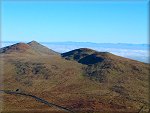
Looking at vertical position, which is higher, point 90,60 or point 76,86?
point 90,60

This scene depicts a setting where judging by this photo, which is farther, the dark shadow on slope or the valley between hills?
the dark shadow on slope

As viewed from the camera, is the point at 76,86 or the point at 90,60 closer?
the point at 76,86

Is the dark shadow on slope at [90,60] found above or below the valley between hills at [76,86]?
above

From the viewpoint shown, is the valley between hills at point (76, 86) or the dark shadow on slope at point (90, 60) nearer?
the valley between hills at point (76, 86)

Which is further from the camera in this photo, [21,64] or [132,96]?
[21,64]

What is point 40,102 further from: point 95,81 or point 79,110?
point 95,81

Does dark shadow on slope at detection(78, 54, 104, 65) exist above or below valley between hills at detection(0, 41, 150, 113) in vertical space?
above

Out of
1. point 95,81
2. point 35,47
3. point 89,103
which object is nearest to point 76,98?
point 89,103

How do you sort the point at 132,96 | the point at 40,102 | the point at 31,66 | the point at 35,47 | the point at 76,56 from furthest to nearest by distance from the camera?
1. the point at 35,47
2. the point at 76,56
3. the point at 31,66
4. the point at 132,96
5. the point at 40,102
